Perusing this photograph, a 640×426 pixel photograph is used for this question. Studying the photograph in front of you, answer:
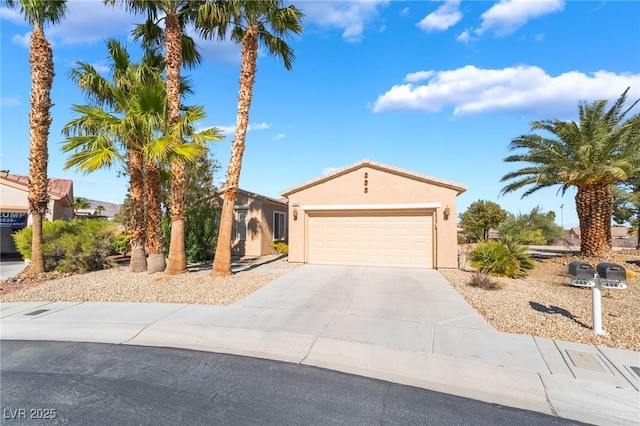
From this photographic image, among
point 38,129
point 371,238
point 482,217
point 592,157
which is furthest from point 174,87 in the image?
point 482,217

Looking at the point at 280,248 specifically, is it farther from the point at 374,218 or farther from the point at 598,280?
the point at 598,280

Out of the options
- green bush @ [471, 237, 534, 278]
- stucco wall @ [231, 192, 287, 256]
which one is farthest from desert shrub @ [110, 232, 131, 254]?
green bush @ [471, 237, 534, 278]

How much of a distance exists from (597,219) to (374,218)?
8.81 meters

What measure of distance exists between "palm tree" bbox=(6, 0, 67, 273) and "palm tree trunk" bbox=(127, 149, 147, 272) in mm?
2784

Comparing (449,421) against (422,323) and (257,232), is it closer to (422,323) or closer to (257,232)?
(422,323)

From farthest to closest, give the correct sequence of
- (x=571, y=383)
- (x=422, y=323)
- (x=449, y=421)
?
(x=422, y=323) → (x=571, y=383) → (x=449, y=421)

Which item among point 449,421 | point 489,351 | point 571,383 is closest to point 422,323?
point 489,351

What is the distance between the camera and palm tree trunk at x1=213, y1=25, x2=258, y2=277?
11016 millimetres

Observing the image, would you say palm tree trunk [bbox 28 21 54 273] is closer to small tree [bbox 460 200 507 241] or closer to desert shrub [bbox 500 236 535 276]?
desert shrub [bbox 500 236 535 276]

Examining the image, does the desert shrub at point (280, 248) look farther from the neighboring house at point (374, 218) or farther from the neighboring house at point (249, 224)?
the neighboring house at point (374, 218)

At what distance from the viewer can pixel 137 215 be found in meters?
12.4

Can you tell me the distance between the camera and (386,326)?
6.57 m

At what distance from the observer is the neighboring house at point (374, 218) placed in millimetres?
13484

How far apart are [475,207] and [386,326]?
30183 millimetres
